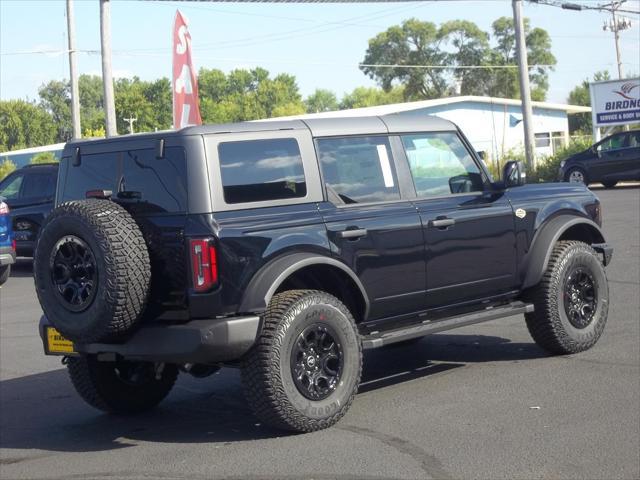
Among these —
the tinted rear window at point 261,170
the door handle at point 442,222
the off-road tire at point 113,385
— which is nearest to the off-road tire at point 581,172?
the door handle at point 442,222

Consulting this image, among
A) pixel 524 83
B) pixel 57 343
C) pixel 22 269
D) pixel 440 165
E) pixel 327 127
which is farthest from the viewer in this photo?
pixel 524 83

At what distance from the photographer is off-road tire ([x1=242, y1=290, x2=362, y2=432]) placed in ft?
20.4

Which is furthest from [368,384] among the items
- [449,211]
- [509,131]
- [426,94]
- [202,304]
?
[426,94]

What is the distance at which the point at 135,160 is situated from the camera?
6629 mm

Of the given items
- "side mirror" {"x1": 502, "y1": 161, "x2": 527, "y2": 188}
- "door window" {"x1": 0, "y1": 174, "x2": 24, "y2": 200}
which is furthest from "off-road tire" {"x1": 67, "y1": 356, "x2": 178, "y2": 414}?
"door window" {"x1": 0, "y1": 174, "x2": 24, "y2": 200}

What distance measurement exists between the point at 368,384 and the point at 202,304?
205 cm

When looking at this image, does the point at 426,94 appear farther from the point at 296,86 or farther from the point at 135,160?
the point at 135,160

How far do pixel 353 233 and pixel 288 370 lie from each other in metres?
1.08

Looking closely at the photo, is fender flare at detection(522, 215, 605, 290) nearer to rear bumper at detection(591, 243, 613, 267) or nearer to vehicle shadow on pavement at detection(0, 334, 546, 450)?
rear bumper at detection(591, 243, 613, 267)

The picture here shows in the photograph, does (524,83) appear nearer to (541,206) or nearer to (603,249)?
(603,249)

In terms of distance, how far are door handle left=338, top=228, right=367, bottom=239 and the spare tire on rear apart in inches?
52.5

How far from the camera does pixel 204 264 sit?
20.1 feet

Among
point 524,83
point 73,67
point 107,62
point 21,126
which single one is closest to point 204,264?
point 107,62

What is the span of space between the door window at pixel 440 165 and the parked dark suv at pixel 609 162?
75.9 feet
